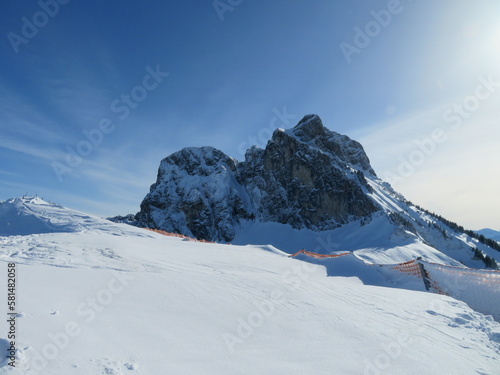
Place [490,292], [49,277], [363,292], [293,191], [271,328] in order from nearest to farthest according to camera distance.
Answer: [271,328]
[49,277]
[363,292]
[490,292]
[293,191]

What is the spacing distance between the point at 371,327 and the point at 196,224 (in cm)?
9298

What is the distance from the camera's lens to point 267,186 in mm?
102688

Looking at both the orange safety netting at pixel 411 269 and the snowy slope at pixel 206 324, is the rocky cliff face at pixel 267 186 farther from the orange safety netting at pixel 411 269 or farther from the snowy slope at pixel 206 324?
the snowy slope at pixel 206 324

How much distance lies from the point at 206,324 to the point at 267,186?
98.2 m

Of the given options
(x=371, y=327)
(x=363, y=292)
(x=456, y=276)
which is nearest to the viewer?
(x=371, y=327)

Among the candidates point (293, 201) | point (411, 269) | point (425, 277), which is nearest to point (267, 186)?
point (293, 201)

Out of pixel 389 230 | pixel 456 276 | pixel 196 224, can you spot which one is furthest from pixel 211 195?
pixel 456 276

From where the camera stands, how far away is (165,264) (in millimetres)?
8836

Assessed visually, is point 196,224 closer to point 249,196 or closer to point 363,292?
point 249,196

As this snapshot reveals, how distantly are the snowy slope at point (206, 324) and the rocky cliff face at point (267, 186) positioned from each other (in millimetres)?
77356

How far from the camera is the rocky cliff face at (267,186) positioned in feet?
287

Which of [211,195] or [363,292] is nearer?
[363,292]

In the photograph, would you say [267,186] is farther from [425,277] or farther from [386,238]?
[425,277]

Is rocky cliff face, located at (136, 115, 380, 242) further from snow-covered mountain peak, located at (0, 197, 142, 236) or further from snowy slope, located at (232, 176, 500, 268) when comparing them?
snow-covered mountain peak, located at (0, 197, 142, 236)
